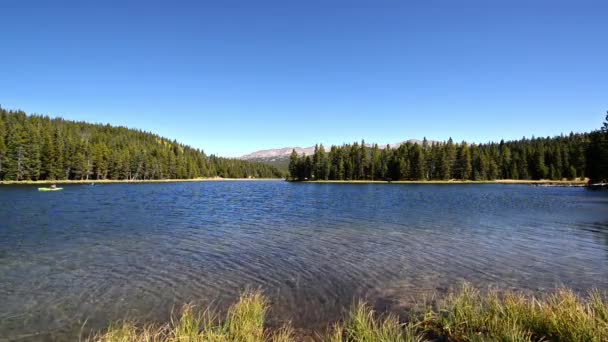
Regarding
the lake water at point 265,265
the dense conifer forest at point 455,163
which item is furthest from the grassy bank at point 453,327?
the dense conifer forest at point 455,163

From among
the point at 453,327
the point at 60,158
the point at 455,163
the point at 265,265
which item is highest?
the point at 60,158

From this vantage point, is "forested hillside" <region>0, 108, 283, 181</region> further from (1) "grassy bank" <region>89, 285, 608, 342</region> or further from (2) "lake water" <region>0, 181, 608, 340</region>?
(1) "grassy bank" <region>89, 285, 608, 342</region>

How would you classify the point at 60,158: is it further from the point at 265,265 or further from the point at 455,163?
the point at 455,163

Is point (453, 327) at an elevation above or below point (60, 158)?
below

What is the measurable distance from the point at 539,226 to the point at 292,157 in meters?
154

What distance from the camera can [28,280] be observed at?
13758 millimetres

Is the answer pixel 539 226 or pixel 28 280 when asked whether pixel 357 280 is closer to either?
pixel 28 280

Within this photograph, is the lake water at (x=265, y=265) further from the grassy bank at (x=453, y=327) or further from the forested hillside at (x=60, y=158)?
the forested hillside at (x=60, y=158)

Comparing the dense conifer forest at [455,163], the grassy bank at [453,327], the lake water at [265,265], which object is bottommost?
the lake water at [265,265]

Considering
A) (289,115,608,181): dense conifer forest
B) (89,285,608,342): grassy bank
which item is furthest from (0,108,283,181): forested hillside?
(89,285,608,342): grassy bank

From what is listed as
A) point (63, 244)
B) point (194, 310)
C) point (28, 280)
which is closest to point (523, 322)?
point (194, 310)

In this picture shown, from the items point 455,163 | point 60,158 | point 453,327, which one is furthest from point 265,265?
point 455,163

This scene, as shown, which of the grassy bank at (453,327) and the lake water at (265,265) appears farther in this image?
the lake water at (265,265)

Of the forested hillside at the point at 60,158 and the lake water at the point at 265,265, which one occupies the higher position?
the forested hillside at the point at 60,158
